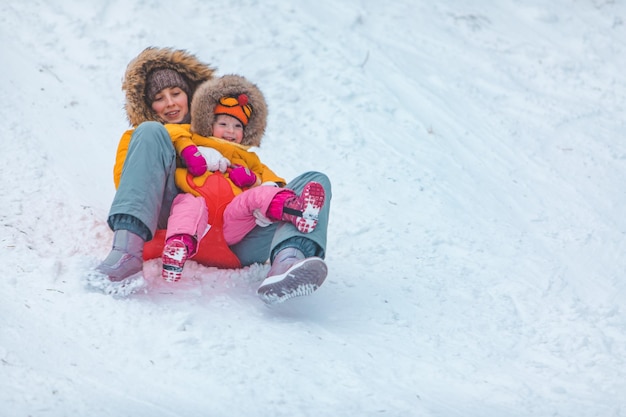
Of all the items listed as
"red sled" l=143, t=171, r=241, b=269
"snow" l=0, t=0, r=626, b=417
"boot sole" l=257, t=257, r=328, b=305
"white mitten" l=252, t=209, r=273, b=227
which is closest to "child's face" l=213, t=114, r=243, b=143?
"red sled" l=143, t=171, r=241, b=269

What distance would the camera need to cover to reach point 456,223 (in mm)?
4000

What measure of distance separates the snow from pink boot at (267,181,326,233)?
357 mm

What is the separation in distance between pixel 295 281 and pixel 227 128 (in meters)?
0.98

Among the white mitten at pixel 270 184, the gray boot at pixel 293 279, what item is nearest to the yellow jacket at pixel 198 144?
the white mitten at pixel 270 184

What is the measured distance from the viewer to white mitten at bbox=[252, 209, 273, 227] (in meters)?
3.02

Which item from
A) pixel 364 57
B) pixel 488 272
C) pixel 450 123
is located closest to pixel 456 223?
pixel 488 272

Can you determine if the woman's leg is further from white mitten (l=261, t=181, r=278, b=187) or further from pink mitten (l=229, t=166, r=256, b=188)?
white mitten (l=261, t=181, r=278, b=187)

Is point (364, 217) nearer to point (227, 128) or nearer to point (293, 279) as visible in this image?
point (227, 128)

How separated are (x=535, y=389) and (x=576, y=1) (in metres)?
4.49

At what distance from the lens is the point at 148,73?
141 inches

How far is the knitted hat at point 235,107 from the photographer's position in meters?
3.43

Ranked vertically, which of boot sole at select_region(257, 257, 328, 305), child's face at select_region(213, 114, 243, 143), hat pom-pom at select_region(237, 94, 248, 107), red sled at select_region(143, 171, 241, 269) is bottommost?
boot sole at select_region(257, 257, 328, 305)

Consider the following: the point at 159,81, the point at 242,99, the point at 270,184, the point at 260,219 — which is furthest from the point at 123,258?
the point at 159,81

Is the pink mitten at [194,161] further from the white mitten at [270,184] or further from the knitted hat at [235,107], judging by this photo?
the knitted hat at [235,107]
